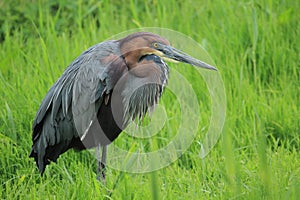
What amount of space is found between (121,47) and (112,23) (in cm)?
176

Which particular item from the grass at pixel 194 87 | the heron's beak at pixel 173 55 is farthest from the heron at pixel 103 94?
the grass at pixel 194 87

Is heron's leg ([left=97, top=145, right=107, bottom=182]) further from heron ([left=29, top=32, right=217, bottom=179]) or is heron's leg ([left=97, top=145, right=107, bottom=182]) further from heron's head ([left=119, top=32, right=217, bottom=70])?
heron's head ([left=119, top=32, right=217, bottom=70])

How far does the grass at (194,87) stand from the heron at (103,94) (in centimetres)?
18

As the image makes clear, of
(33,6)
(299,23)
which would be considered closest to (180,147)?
(299,23)

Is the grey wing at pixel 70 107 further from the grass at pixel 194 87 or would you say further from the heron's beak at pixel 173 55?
the heron's beak at pixel 173 55

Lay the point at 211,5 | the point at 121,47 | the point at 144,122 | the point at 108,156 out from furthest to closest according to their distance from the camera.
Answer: the point at 211,5 < the point at 144,122 < the point at 108,156 < the point at 121,47

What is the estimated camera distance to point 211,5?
5113 millimetres

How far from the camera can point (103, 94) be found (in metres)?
3.44

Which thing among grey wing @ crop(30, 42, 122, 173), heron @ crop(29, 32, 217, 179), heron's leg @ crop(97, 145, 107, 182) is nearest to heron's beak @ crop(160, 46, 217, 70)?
heron @ crop(29, 32, 217, 179)

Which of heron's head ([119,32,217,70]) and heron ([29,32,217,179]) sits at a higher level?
heron's head ([119,32,217,70])

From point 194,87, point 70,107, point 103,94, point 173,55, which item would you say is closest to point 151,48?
point 173,55

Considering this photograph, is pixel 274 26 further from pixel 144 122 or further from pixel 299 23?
pixel 144 122

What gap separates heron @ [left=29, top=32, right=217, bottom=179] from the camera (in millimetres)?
3385

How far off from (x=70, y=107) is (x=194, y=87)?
1.10 m
